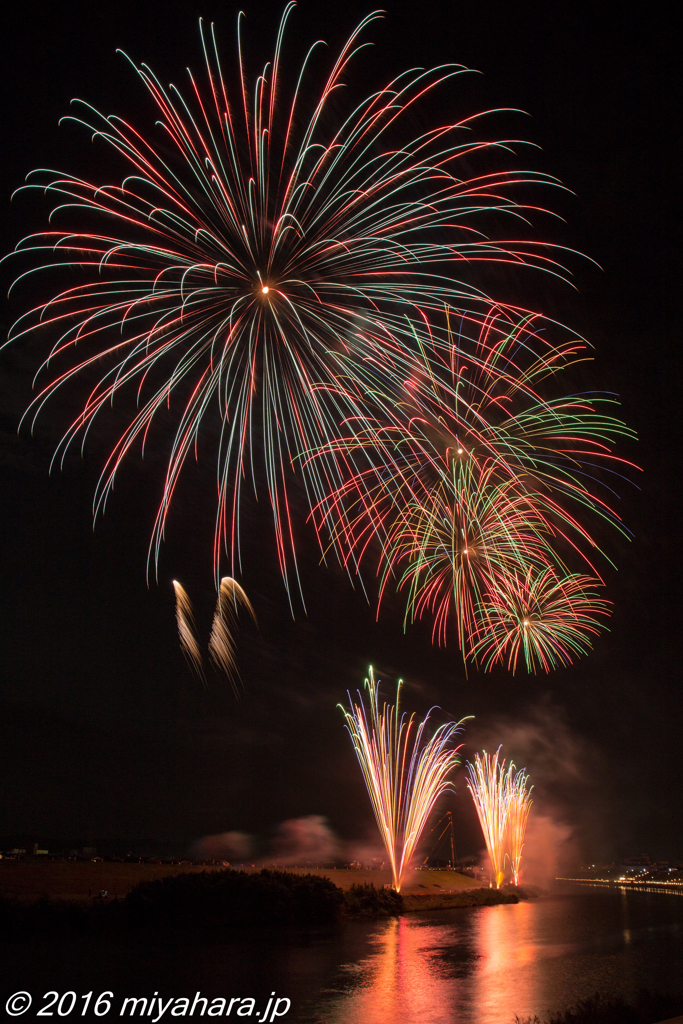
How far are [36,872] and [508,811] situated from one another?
36.8 metres

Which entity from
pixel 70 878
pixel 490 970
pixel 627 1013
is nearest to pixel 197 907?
pixel 70 878

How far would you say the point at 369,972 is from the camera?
2455 centimetres

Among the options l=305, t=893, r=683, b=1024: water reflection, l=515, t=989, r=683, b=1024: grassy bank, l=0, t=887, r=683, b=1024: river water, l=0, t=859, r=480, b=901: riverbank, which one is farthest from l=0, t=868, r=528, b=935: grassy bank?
l=515, t=989, r=683, b=1024: grassy bank

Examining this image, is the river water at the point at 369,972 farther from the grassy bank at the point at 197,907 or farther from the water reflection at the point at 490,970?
the grassy bank at the point at 197,907

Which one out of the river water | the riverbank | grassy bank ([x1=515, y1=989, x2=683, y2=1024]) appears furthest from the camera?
the riverbank

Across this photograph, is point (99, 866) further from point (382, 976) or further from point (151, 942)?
point (382, 976)

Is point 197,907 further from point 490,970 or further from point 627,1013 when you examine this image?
point 627,1013

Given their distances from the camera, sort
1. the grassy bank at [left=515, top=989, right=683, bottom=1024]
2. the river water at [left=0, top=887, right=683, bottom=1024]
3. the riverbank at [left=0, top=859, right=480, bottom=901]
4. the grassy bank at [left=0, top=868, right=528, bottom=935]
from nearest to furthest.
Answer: the grassy bank at [left=515, top=989, right=683, bottom=1024] < the river water at [left=0, top=887, right=683, bottom=1024] < the grassy bank at [left=0, top=868, right=528, bottom=935] < the riverbank at [left=0, top=859, right=480, bottom=901]

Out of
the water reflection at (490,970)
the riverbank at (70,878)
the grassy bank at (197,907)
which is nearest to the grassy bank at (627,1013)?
the water reflection at (490,970)

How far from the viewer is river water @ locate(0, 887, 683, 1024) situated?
1838 centimetres

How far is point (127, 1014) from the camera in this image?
1638 cm

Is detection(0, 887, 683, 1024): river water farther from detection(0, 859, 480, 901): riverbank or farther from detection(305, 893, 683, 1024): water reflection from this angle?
detection(0, 859, 480, 901): riverbank

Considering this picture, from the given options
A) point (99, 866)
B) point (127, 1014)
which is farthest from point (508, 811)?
point (127, 1014)

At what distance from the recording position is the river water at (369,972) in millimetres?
18375
